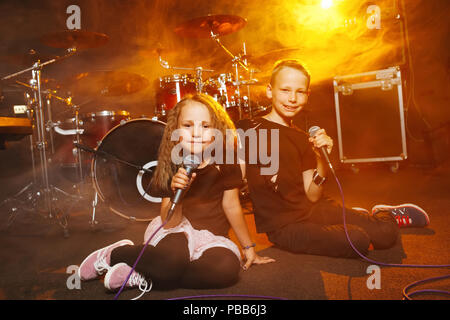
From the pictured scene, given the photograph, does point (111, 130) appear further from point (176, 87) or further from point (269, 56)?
point (269, 56)

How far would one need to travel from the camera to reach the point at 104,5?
151 inches

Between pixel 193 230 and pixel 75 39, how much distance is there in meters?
2.14

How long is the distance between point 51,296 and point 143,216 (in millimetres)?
1107

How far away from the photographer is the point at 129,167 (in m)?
2.53

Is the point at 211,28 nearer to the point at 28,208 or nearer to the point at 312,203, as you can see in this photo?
the point at 312,203

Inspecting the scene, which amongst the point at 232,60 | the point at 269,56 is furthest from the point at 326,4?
the point at 232,60

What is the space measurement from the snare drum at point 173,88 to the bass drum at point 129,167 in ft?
1.57

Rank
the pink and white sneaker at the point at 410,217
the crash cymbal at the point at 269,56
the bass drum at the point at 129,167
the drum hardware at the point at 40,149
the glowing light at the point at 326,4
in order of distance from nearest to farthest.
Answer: the pink and white sneaker at the point at 410,217 < the bass drum at the point at 129,167 < the drum hardware at the point at 40,149 < the crash cymbal at the point at 269,56 < the glowing light at the point at 326,4

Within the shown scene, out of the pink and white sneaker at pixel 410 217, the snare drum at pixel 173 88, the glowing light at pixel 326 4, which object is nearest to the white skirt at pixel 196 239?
the pink and white sneaker at pixel 410 217

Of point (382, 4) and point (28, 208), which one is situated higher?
point (382, 4)

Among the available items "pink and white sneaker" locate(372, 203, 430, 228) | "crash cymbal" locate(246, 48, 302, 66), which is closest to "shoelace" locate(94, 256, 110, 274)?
"pink and white sneaker" locate(372, 203, 430, 228)

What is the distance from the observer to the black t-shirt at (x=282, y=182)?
65.7 inches

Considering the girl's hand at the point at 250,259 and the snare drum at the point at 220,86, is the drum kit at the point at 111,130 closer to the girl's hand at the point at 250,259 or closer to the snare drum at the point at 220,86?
the snare drum at the point at 220,86
